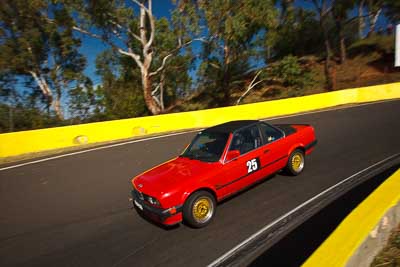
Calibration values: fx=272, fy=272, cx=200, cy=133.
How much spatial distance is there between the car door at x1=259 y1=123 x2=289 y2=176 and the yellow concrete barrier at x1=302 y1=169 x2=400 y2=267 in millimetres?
2169

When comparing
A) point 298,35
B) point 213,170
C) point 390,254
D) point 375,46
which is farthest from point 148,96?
point 375,46

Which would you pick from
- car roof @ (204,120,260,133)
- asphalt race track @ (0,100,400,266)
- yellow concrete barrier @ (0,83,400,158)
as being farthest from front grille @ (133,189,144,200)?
yellow concrete barrier @ (0,83,400,158)

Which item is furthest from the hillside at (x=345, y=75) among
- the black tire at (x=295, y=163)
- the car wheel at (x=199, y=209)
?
the car wheel at (x=199, y=209)

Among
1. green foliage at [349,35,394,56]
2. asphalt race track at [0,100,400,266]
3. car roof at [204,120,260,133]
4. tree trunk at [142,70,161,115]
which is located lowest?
asphalt race track at [0,100,400,266]

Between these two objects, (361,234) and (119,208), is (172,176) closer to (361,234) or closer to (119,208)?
(119,208)

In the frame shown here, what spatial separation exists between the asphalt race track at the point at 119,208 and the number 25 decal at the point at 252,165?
61 cm

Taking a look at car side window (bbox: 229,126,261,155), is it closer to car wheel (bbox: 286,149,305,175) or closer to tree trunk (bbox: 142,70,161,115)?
car wheel (bbox: 286,149,305,175)

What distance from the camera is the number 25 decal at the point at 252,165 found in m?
5.26

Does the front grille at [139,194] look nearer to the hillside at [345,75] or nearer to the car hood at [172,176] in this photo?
the car hood at [172,176]

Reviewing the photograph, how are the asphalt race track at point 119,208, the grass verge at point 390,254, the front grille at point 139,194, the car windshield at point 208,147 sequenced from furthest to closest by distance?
the car windshield at point 208,147, the front grille at point 139,194, the asphalt race track at point 119,208, the grass verge at point 390,254

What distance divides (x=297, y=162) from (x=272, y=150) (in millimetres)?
1075

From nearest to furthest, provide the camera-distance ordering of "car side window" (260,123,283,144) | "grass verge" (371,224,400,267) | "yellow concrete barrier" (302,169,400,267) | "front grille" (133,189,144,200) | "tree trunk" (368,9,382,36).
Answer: "yellow concrete barrier" (302,169,400,267) → "grass verge" (371,224,400,267) → "front grille" (133,189,144,200) → "car side window" (260,123,283,144) → "tree trunk" (368,9,382,36)

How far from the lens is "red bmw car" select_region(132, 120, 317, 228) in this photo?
4457 mm

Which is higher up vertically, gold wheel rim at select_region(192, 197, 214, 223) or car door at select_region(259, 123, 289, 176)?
car door at select_region(259, 123, 289, 176)
